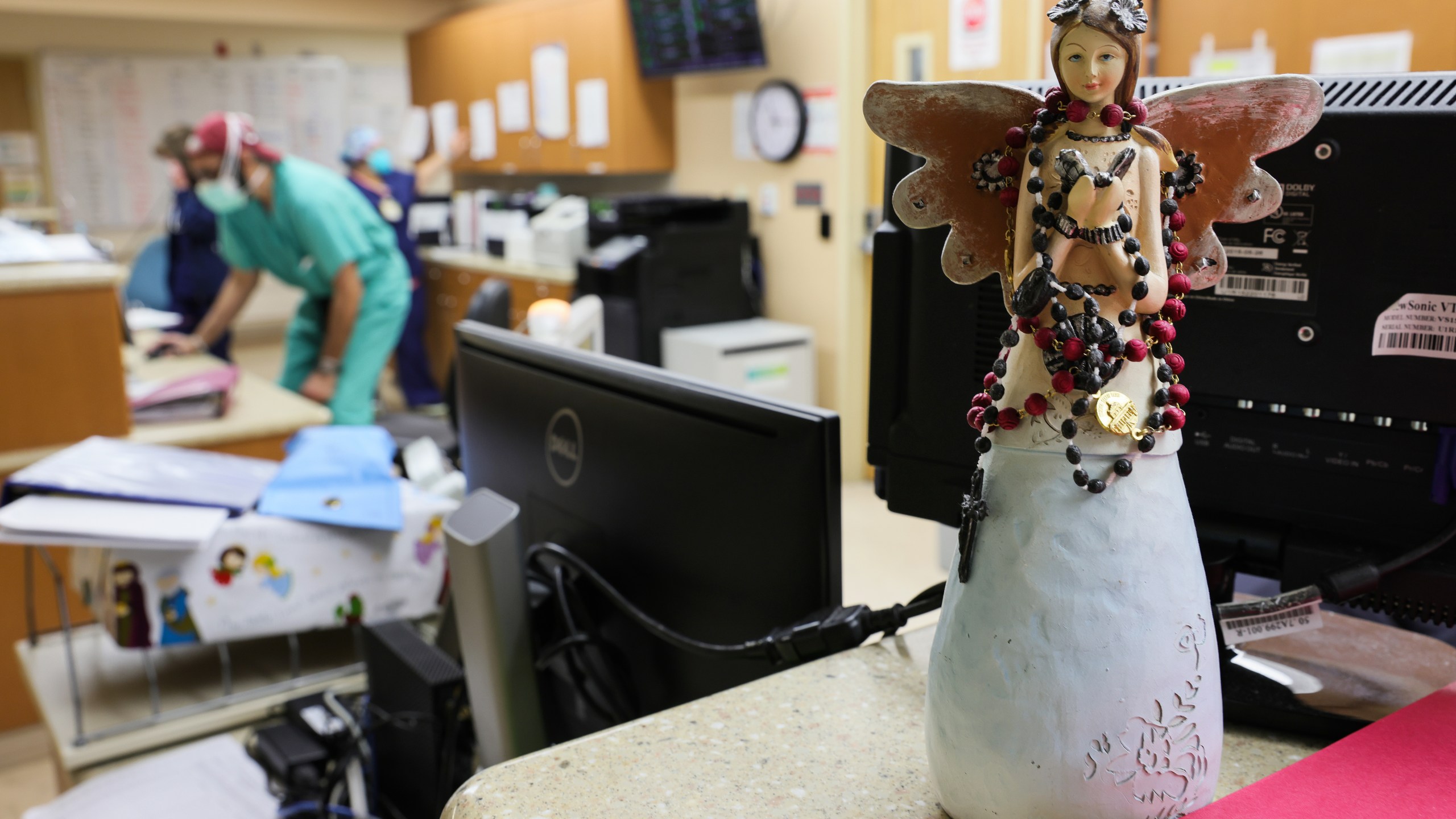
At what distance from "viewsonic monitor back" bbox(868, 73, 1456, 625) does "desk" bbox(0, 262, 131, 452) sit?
207 cm

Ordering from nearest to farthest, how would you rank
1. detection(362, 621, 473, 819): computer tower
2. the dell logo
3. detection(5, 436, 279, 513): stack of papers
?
the dell logo → detection(362, 621, 473, 819): computer tower → detection(5, 436, 279, 513): stack of papers

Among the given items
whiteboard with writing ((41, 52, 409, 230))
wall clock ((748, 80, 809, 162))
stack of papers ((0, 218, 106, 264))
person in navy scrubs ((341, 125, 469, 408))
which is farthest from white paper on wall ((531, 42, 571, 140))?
stack of papers ((0, 218, 106, 264))

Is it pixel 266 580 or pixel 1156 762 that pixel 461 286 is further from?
pixel 1156 762

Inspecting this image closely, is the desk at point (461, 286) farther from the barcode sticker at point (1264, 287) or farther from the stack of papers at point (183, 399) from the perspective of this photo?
the barcode sticker at point (1264, 287)

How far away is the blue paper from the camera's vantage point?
1351mm

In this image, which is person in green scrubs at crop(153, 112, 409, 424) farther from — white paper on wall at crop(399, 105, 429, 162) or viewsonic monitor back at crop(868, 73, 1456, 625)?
white paper on wall at crop(399, 105, 429, 162)

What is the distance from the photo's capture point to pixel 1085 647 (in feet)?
1.57

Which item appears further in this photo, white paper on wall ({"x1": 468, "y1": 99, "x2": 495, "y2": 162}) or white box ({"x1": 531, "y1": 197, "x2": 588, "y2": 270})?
white paper on wall ({"x1": 468, "y1": 99, "x2": 495, "y2": 162})

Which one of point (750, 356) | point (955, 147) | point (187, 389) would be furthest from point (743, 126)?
point (955, 147)

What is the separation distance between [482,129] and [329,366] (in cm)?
331

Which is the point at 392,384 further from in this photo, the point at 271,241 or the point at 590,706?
the point at 590,706

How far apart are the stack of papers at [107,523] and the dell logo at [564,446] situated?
517 millimetres

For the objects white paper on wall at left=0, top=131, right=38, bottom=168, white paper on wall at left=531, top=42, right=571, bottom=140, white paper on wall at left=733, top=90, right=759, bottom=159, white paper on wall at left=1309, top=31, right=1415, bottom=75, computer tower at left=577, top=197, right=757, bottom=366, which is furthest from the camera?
white paper on wall at left=0, top=131, right=38, bottom=168

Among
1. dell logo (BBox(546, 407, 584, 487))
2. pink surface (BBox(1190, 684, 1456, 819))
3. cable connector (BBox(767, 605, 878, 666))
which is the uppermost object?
dell logo (BBox(546, 407, 584, 487))
